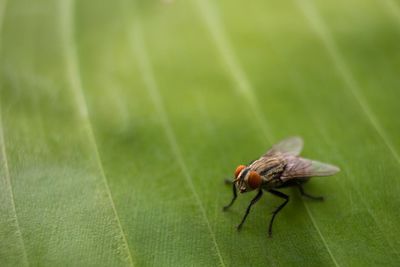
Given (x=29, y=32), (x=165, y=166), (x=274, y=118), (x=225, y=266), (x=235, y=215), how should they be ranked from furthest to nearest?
(x=29, y=32) < (x=274, y=118) < (x=165, y=166) < (x=235, y=215) < (x=225, y=266)

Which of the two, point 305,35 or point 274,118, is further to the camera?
point 305,35

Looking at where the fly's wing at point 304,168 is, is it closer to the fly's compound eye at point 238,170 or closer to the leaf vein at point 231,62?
the leaf vein at point 231,62

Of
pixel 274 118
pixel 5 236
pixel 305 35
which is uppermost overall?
pixel 305 35

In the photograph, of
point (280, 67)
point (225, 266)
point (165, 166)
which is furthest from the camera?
point (280, 67)

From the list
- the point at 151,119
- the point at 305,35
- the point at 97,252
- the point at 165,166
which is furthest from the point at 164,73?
the point at 97,252

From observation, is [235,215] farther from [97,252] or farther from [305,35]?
[305,35]

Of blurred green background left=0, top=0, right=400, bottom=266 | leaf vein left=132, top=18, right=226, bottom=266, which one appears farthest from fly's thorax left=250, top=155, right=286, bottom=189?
leaf vein left=132, top=18, right=226, bottom=266
